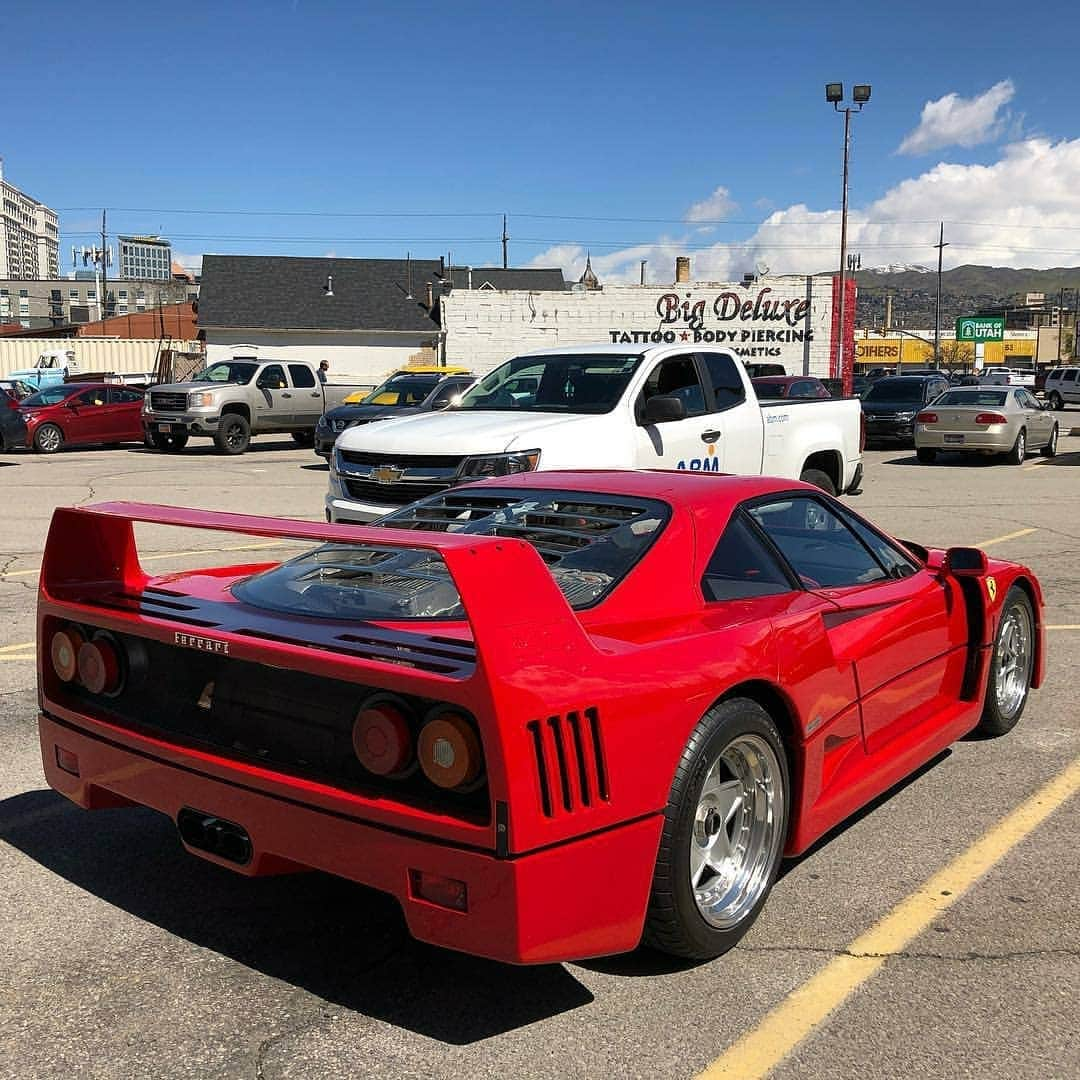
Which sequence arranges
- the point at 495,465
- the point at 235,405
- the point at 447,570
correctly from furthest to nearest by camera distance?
the point at 235,405 < the point at 495,465 < the point at 447,570

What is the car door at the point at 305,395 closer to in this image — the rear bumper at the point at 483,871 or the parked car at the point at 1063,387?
the rear bumper at the point at 483,871

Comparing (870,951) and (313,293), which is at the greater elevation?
(313,293)

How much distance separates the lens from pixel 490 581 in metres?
2.89

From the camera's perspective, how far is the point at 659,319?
39844 mm

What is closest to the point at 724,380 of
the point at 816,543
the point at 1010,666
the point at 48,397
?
the point at 1010,666

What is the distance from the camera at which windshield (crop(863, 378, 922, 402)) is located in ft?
84.7

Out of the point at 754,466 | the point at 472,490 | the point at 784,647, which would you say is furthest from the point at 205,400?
the point at 784,647

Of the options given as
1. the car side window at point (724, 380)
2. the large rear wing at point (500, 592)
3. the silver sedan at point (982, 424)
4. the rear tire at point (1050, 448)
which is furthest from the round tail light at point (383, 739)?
the rear tire at point (1050, 448)

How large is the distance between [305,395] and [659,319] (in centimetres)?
1767

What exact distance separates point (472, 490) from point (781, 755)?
5.73ft

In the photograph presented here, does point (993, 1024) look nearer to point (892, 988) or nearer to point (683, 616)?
point (892, 988)

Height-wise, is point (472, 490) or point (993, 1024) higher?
point (472, 490)

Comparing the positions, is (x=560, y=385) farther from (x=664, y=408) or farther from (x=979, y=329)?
(x=979, y=329)

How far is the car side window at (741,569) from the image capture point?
3824mm
